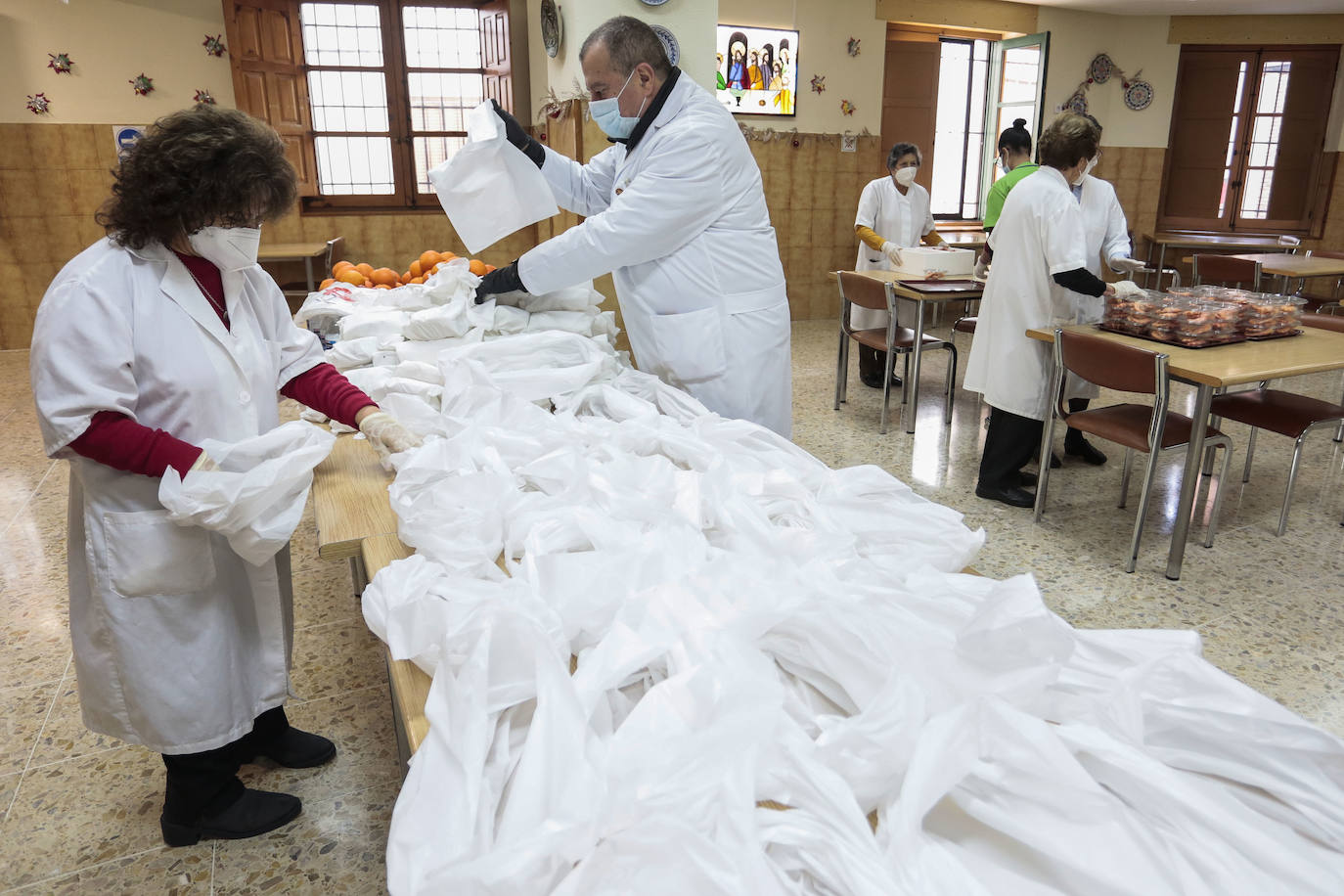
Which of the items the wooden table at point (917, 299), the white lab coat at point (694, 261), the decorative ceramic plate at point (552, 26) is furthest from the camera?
the decorative ceramic plate at point (552, 26)

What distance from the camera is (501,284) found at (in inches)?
81.1

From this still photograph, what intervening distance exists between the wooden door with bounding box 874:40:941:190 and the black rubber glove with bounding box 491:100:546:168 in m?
5.89

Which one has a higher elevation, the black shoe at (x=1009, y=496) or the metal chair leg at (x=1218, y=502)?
the metal chair leg at (x=1218, y=502)

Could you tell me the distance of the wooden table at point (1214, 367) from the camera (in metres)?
2.51

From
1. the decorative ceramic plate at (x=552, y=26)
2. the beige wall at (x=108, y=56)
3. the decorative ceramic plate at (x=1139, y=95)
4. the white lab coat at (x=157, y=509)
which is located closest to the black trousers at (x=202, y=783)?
the white lab coat at (x=157, y=509)

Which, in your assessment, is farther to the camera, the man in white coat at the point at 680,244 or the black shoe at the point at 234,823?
the man in white coat at the point at 680,244

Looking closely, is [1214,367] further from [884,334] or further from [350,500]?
[350,500]

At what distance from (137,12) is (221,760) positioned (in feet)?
21.4

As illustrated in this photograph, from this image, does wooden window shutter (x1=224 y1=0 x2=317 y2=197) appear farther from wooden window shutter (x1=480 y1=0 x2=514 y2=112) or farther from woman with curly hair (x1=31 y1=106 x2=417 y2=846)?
woman with curly hair (x1=31 y1=106 x2=417 y2=846)

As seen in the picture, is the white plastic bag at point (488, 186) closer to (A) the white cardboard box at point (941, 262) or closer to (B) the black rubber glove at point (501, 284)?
(B) the black rubber glove at point (501, 284)

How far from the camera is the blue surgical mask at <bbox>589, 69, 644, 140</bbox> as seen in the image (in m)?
2.22

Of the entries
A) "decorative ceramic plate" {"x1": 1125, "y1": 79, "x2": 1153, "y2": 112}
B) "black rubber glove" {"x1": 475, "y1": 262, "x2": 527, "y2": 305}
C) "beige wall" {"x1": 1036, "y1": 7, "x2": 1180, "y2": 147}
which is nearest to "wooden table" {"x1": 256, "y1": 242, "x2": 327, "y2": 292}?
"black rubber glove" {"x1": 475, "y1": 262, "x2": 527, "y2": 305}

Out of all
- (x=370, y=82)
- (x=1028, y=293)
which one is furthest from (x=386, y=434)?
(x=370, y=82)

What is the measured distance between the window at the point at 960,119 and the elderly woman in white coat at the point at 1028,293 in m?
4.84
